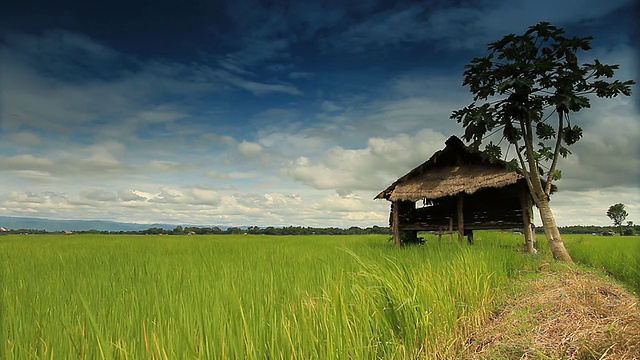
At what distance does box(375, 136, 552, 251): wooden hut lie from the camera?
12617 millimetres

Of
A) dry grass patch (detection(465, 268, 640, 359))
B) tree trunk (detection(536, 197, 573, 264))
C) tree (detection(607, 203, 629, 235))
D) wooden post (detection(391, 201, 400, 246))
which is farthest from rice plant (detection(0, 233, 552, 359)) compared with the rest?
tree (detection(607, 203, 629, 235))

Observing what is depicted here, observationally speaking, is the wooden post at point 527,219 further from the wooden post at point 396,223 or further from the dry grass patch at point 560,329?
the dry grass patch at point 560,329

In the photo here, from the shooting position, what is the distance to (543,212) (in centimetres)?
1131

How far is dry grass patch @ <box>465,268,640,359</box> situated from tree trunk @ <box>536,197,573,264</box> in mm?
5687

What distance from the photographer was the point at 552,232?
35.9 ft

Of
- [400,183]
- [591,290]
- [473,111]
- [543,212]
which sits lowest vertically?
[591,290]

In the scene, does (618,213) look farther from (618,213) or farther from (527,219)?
(527,219)

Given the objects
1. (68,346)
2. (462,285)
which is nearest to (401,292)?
(462,285)

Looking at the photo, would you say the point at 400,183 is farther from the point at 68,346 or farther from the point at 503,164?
the point at 68,346

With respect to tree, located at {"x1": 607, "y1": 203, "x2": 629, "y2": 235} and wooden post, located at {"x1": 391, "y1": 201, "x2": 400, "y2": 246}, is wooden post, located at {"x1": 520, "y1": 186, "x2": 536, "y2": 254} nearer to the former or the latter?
wooden post, located at {"x1": 391, "y1": 201, "x2": 400, "y2": 246}

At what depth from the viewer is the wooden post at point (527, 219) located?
1220 centimetres

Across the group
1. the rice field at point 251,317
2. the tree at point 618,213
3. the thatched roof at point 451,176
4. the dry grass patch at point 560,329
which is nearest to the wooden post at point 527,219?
the thatched roof at point 451,176

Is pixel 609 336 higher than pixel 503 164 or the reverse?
the reverse

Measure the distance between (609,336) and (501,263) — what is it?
3320mm
